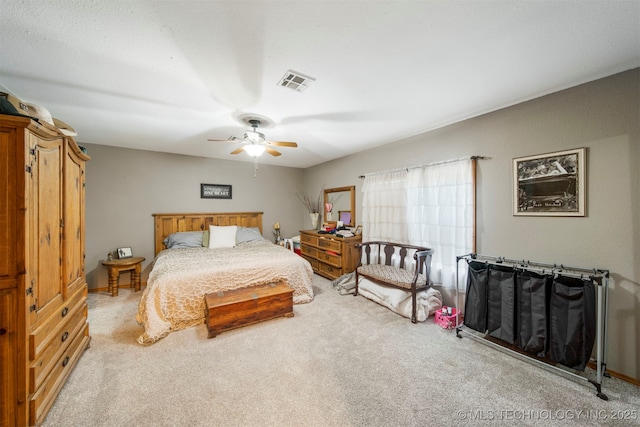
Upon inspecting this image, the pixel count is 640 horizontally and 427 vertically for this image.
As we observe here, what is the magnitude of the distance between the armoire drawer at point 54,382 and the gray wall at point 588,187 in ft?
12.3

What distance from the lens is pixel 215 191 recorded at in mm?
4656

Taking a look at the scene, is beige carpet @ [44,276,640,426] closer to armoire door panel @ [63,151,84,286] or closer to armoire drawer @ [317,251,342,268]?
armoire door panel @ [63,151,84,286]

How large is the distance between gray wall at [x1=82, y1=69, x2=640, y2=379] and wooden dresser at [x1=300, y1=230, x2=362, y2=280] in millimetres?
714

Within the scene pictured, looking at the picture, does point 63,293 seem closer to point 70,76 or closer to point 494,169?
point 70,76

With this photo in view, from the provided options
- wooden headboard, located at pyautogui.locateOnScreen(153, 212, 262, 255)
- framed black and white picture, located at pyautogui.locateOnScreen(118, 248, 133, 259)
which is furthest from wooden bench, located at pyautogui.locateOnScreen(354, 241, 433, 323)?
framed black and white picture, located at pyautogui.locateOnScreen(118, 248, 133, 259)

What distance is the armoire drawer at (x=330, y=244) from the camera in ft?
13.0

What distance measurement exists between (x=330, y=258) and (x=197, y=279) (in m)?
2.20

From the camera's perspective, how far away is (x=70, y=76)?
1778 millimetres

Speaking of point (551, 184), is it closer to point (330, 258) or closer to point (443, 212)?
point (443, 212)

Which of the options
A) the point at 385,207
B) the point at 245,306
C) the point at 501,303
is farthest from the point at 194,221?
the point at 501,303

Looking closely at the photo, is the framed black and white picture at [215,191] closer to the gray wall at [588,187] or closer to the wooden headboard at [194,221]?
the wooden headboard at [194,221]

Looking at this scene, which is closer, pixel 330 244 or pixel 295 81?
pixel 295 81

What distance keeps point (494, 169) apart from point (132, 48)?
130 inches

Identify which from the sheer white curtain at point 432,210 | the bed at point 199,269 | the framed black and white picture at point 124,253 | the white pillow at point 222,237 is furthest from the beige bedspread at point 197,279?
the sheer white curtain at point 432,210
